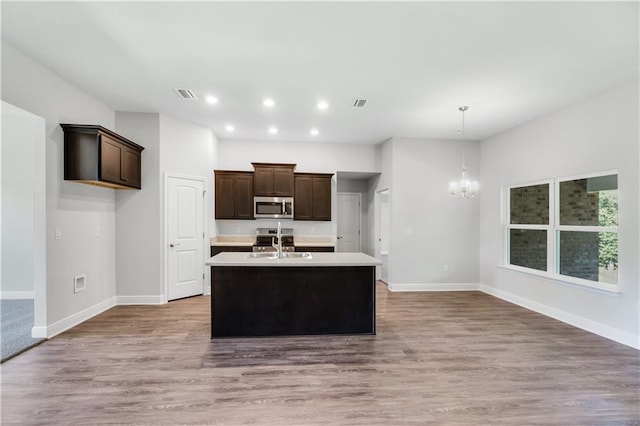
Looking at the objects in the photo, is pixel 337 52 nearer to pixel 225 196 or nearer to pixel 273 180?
pixel 273 180

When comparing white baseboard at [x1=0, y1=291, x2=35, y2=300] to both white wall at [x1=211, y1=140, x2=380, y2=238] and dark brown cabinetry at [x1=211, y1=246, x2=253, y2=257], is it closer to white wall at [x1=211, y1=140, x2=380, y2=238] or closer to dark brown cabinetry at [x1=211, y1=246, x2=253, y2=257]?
dark brown cabinetry at [x1=211, y1=246, x2=253, y2=257]

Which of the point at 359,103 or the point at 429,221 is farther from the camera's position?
the point at 429,221

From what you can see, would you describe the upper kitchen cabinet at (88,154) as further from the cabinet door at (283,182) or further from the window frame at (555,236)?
the window frame at (555,236)

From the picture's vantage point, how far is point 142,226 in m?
4.58

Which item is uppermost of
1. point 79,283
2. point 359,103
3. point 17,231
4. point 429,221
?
point 359,103

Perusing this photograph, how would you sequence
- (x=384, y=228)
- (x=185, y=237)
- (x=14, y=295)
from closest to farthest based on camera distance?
(x=14, y=295) → (x=185, y=237) → (x=384, y=228)

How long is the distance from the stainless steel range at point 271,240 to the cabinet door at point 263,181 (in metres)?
0.78

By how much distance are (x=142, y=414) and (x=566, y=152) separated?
5.59 meters

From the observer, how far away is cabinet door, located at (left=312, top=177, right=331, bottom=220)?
5973mm

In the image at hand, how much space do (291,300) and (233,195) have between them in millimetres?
3032

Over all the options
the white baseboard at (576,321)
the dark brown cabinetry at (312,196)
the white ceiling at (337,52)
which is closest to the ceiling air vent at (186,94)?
the white ceiling at (337,52)

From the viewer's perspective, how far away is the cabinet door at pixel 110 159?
3.62m

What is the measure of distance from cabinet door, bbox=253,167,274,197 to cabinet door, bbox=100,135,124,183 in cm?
229

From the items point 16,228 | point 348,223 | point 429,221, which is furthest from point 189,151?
point 429,221
